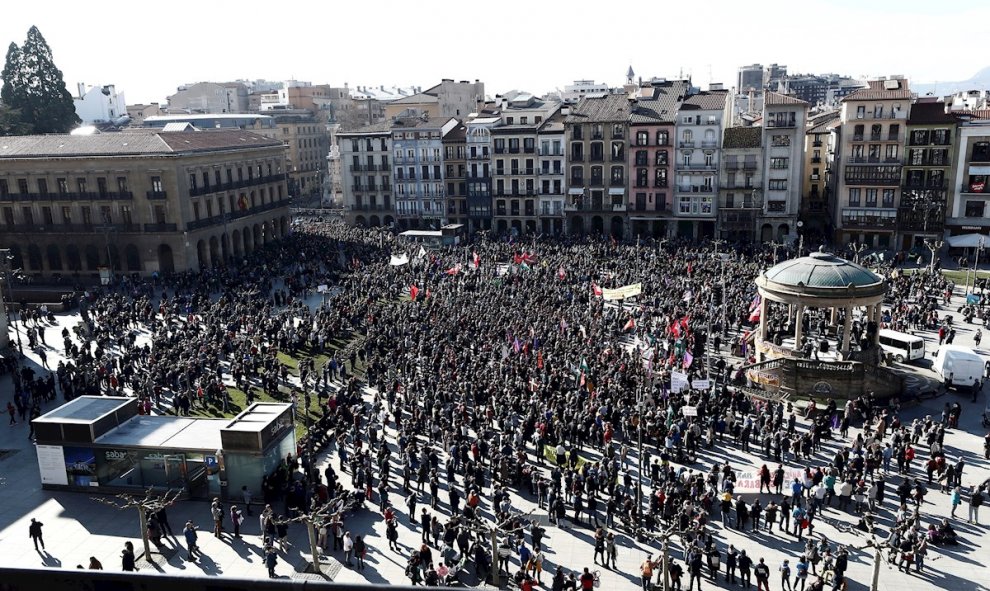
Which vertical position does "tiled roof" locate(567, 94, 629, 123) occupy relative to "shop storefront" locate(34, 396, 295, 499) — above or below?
above

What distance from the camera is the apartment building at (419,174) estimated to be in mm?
90188

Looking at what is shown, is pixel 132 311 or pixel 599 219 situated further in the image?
pixel 599 219

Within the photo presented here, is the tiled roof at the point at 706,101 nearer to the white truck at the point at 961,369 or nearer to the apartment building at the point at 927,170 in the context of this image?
the apartment building at the point at 927,170

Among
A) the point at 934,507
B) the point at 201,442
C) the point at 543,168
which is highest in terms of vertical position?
the point at 543,168

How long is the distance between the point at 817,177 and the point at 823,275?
2216 inches

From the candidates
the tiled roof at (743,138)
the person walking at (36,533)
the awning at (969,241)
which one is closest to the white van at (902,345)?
the awning at (969,241)

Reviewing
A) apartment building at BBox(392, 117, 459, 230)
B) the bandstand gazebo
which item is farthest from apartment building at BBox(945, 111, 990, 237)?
apartment building at BBox(392, 117, 459, 230)

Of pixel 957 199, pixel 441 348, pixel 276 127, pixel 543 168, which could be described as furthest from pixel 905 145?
pixel 276 127

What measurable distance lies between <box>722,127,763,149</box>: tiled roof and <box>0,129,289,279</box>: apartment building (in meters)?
50.0

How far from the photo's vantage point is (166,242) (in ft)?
222

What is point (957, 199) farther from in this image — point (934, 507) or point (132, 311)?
point (132, 311)

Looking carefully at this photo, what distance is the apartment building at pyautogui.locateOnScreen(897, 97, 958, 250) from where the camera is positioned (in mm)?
68562

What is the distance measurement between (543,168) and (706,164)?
17335mm

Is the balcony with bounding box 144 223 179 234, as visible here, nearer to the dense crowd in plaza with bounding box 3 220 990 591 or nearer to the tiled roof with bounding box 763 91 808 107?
the dense crowd in plaza with bounding box 3 220 990 591
